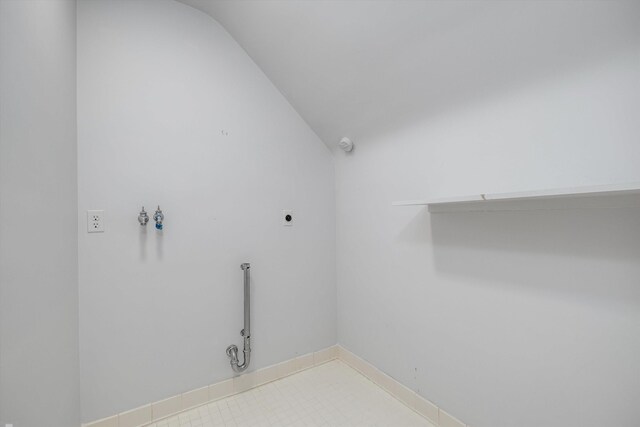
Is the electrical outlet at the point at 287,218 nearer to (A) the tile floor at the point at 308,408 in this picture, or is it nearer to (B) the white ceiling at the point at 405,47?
(B) the white ceiling at the point at 405,47

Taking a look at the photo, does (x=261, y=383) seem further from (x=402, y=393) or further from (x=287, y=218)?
(x=287, y=218)

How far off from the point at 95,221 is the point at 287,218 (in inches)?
41.1

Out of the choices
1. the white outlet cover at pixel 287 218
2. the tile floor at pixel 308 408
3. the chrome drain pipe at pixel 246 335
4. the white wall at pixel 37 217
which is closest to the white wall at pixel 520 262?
the tile floor at pixel 308 408

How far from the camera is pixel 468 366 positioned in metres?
1.25

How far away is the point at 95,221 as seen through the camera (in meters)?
1.29

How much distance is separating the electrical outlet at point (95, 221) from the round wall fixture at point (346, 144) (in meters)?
1.44

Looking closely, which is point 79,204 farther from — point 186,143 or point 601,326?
point 601,326

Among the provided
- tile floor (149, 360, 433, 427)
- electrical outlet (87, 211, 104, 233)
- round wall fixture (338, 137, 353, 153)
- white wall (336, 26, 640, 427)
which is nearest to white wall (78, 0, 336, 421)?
electrical outlet (87, 211, 104, 233)

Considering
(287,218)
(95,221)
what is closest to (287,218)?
(287,218)

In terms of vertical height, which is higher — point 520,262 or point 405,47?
point 405,47

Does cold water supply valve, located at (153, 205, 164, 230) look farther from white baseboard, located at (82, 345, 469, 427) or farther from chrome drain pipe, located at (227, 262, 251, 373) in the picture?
white baseboard, located at (82, 345, 469, 427)

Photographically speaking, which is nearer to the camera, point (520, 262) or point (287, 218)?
point (520, 262)

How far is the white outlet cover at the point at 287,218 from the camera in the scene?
1.85 meters

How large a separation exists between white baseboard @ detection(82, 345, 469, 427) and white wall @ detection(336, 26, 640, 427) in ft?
0.22
